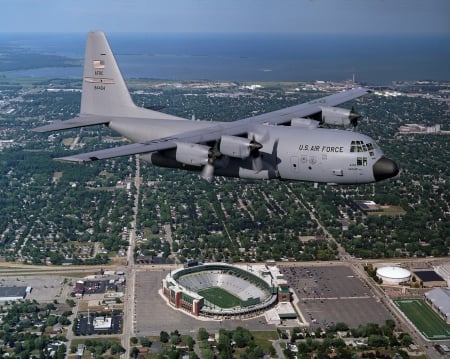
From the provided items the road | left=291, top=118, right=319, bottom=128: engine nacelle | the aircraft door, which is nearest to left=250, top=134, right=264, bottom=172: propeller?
the aircraft door

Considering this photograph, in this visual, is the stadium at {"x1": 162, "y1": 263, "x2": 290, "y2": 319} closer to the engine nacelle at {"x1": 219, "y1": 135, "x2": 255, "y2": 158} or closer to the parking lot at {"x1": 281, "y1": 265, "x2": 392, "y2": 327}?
the parking lot at {"x1": 281, "y1": 265, "x2": 392, "y2": 327}

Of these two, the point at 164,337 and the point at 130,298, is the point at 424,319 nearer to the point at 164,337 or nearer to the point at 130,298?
the point at 164,337

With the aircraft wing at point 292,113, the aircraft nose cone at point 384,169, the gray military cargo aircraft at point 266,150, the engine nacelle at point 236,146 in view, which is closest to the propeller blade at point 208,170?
the gray military cargo aircraft at point 266,150

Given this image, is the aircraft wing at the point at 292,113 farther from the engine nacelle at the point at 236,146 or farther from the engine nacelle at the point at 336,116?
the engine nacelle at the point at 236,146

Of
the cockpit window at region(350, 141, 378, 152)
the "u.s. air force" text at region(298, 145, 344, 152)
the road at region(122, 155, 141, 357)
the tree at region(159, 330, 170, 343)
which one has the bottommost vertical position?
the road at region(122, 155, 141, 357)

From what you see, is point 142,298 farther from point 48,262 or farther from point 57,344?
point 48,262
